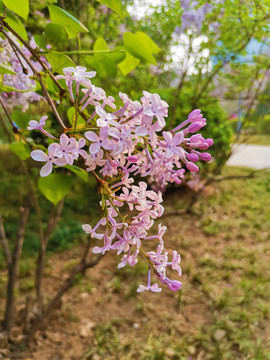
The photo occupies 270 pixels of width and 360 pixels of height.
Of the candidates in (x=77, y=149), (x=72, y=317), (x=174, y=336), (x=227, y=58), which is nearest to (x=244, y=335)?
(x=174, y=336)

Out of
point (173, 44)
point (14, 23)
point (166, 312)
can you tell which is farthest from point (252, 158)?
point (14, 23)

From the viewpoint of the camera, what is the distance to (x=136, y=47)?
815mm

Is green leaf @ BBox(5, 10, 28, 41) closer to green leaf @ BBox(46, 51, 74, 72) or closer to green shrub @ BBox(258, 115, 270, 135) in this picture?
green leaf @ BBox(46, 51, 74, 72)

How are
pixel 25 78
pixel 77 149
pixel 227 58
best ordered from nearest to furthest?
pixel 77 149 → pixel 25 78 → pixel 227 58

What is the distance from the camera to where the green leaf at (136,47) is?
31.8 inches

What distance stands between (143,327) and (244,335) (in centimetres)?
66

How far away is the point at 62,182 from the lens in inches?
30.6

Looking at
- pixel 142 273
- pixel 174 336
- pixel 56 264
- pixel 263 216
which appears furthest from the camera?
pixel 263 216

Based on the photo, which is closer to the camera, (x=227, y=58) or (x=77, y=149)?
(x=77, y=149)

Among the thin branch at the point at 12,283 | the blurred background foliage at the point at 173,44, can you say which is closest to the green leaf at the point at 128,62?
the blurred background foliage at the point at 173,44

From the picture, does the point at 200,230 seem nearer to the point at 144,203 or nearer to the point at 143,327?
the point at 143,327

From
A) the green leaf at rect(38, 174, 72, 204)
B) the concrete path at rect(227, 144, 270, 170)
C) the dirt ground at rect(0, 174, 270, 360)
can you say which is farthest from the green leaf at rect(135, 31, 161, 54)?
the concrete path at rect(227, 144, 270, 170)

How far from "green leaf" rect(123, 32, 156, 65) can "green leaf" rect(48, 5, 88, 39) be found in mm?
112

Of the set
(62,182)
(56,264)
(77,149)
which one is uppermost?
(77,149)
